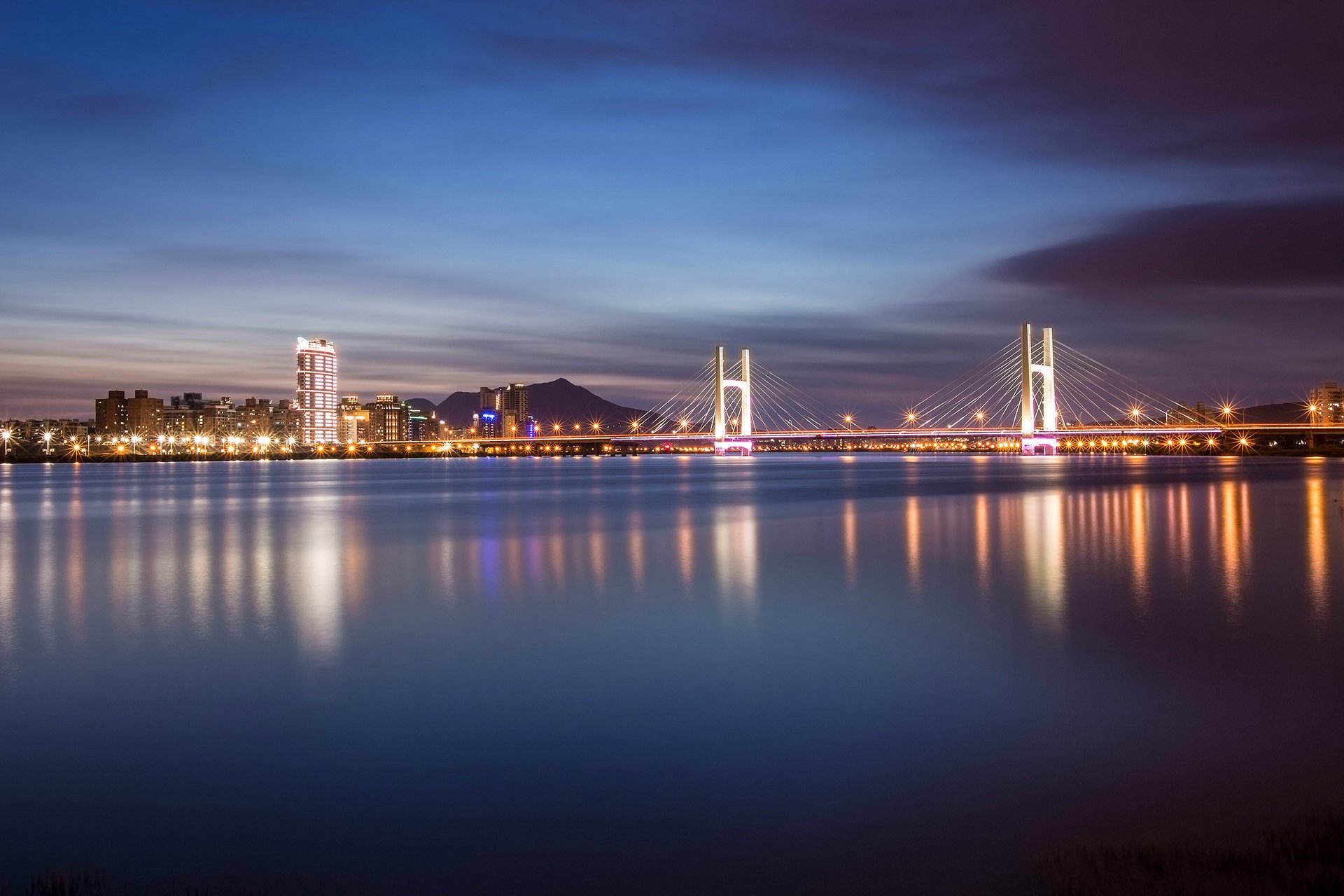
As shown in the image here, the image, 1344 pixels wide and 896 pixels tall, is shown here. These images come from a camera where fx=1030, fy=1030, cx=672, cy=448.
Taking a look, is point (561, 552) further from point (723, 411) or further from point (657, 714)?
point (723, 411)

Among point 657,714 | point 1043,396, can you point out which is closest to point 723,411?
point 1043,396

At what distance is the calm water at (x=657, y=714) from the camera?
5.11 m

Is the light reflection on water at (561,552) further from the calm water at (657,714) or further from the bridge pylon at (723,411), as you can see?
the bridge pylon at (723,411)

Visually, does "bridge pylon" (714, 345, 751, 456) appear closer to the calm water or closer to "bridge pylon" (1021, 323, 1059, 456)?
"bridge pylon" (1021, 323, 1059, 456)

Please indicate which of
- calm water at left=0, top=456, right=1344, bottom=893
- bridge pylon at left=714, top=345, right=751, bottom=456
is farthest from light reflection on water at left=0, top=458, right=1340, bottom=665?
bridge pylon at left=714, top=345, right=751, bottom=456

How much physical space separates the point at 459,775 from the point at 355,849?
3.75 ft

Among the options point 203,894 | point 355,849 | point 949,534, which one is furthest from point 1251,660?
point 949,534

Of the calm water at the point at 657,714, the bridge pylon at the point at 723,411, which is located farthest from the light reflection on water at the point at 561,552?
the bridge pylon at the point at 723,411

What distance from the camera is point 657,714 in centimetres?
772

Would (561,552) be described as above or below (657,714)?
above

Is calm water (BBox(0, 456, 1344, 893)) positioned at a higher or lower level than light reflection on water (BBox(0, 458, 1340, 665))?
lower

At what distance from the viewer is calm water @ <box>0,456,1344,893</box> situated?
511 cm

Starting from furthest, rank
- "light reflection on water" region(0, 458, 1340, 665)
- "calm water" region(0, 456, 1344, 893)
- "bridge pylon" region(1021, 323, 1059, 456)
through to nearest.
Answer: "bridge pylon" region(1021, 323, 1059, 456), "light reflection on water" region(0, 458, 1340, 665), "calm water" region(0, 456, 1344, 893)

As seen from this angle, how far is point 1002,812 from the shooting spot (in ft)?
17.8
